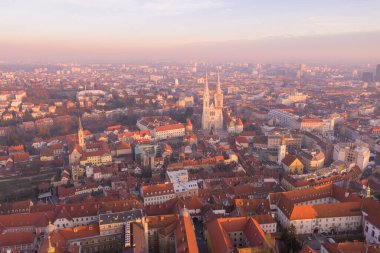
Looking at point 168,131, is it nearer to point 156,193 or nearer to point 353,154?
point 156,193

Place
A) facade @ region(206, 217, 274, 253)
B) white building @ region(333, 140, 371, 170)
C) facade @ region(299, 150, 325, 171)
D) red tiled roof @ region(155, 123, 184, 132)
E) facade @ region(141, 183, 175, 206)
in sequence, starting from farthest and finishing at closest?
1. red tiled roof @ region(155, 123, 184, 132)
2. white building @ region(333, 140, 371, 170)
3. facade @ region(299, 150, 325, 171)
4. facade @ region(141, 183, 175, 206)
5. facade @ region(206, 217, 274, 253)

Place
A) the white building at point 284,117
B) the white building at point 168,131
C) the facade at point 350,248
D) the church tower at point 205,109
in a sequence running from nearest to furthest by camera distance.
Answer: the facade at point 350,248
the white building at point 168,131
the church tower at point 205,109
the white building at point 284,117

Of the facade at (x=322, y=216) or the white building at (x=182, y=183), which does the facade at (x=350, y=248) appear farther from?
the white building at (x=182, y=183)

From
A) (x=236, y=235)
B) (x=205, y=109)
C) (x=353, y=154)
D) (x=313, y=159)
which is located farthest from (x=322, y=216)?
(x=205, y=109)

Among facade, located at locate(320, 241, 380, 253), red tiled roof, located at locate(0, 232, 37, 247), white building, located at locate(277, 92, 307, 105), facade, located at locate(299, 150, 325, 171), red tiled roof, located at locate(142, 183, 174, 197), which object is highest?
facade, located at locate(320, 241, 380, 253)

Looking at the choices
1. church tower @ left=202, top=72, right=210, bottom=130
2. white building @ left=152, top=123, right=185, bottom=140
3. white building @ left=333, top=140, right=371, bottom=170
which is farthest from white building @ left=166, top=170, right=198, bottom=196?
church tower @ left=202, top=72, right=210, bottom=130

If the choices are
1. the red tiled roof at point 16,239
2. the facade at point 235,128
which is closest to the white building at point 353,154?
the facade at point 235,128

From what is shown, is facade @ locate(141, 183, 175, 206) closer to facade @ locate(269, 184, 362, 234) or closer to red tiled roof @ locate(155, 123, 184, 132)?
facade @ locate(269, 184, 362, 234)

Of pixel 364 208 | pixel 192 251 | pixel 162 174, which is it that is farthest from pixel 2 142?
pixel 364 208
